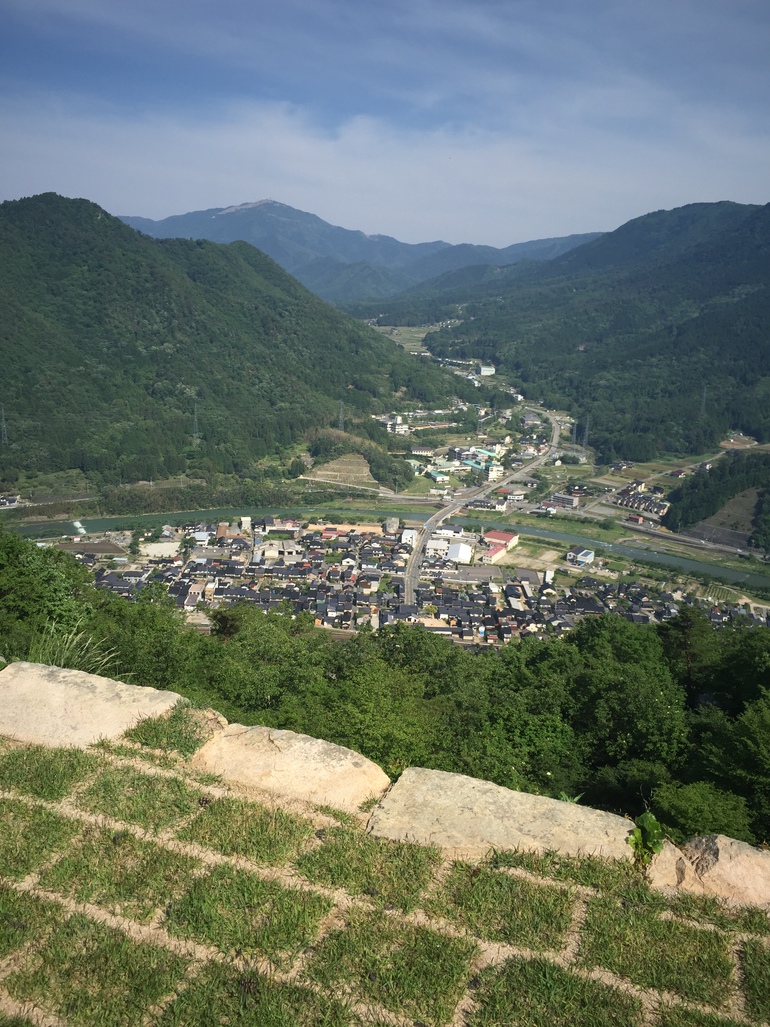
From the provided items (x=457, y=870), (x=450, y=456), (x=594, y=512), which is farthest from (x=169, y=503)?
(x=457, y=870)

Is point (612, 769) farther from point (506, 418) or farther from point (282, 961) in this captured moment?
point (506, 418)

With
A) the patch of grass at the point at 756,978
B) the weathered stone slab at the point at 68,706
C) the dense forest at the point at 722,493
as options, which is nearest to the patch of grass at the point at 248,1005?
the patch of grass at the point at 756,978

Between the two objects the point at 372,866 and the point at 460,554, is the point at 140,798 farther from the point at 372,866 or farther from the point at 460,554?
the point at 460,554

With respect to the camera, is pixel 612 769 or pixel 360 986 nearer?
pixel 360 986

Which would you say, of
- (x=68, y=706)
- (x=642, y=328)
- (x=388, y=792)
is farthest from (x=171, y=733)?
(x=642, y=328)

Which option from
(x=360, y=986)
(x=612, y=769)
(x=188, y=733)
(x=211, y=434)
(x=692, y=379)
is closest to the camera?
(x=360, y=986)

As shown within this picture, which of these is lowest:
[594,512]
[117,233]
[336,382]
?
[594,512]

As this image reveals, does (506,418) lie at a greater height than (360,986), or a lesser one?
lesser

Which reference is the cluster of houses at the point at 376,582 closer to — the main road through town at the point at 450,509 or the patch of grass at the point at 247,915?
the main road through town at the point at 450,509
